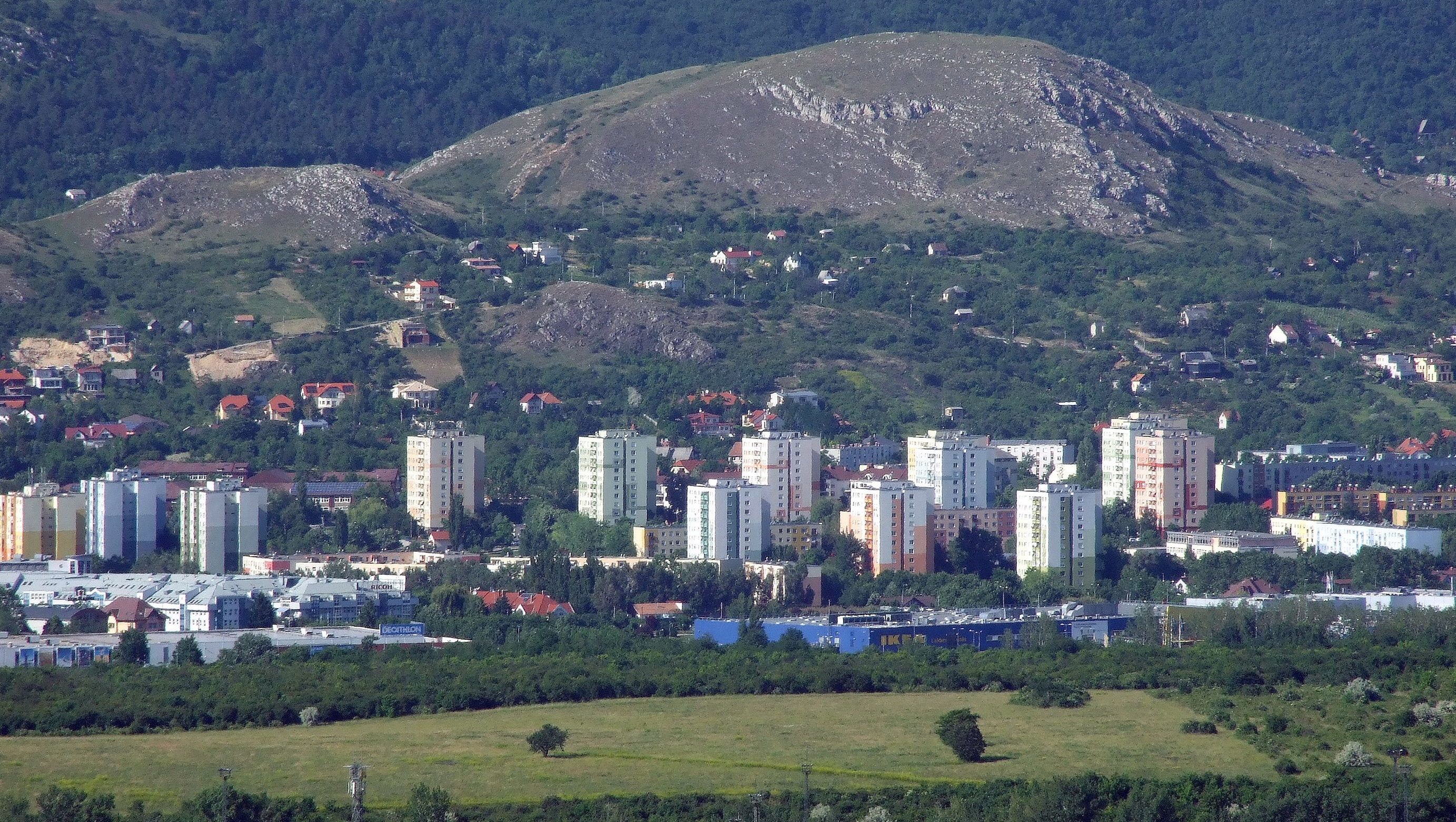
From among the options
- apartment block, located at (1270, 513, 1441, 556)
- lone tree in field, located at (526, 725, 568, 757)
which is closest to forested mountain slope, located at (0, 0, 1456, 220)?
apartment block, located at (1270, 513, 1441, 556)

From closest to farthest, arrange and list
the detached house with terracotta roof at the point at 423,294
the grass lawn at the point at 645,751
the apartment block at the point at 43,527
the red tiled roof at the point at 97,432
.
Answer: the grass lawn at the point at 645,751, the apartment block at the point at 43,527, the red tiled roof at the point at 97,432, the detached house with terracotta roof at the point at 423,294

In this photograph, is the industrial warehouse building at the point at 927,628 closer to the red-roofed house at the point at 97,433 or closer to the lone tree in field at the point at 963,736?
the lone tree in field at the point at 963,736

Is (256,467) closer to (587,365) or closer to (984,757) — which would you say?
(587,365)

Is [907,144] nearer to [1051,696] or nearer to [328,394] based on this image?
[328,394]

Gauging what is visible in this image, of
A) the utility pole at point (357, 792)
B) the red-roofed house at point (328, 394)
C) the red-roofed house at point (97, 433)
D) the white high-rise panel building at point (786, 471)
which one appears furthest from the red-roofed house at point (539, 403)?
the utility pole at point (357, 792)

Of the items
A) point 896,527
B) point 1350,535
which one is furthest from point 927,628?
point 1350,535

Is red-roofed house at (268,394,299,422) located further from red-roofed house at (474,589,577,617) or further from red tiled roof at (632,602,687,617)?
red tiled roof at (632,602,687,617)

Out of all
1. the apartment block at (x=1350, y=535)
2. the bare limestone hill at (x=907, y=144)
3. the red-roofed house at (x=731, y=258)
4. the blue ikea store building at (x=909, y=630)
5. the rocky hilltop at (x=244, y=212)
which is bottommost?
the blue ikea store building at (x=909, y=630)
